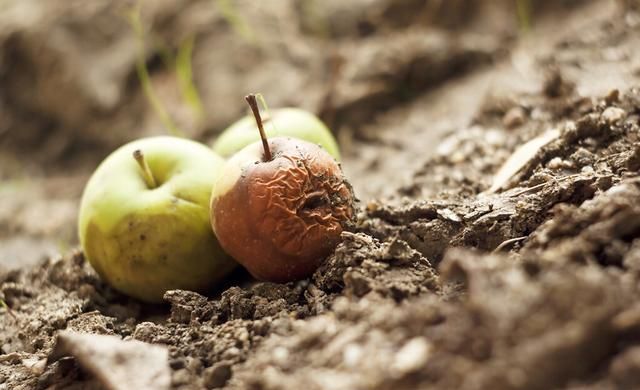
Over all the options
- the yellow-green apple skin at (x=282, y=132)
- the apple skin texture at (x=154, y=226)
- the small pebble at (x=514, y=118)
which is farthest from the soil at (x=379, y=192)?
the yellow-green apple skin at (x=282, y=132)

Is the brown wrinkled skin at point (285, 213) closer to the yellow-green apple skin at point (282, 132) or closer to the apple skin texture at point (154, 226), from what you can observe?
the apple skin texture at point (154, 226)

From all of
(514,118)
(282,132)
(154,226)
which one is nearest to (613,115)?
(514,118)

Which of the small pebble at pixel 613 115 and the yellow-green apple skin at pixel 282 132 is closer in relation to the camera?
the small pebble at pixel 613 115

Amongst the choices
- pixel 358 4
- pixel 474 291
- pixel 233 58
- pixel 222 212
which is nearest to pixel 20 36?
pixel 233 58

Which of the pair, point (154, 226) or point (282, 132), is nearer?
point (154, 226)

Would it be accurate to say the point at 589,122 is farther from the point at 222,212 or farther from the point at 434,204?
the point at 222,212

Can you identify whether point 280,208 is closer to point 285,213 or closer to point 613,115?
point 285,213

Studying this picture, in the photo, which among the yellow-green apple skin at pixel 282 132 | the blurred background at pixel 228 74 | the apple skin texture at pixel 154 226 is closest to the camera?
the apple skin texture at pixel 154 226
